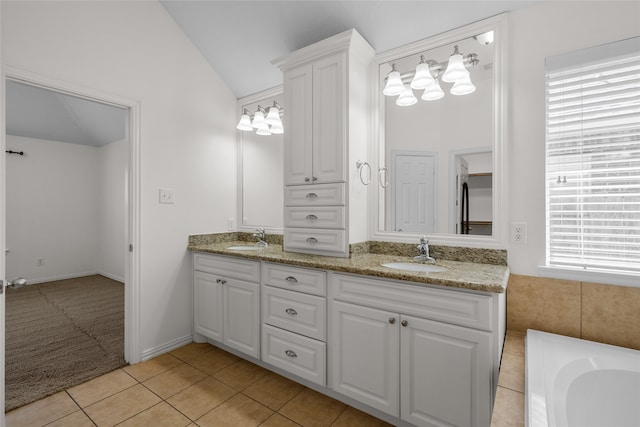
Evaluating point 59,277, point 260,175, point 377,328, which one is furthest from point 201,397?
point 59,277

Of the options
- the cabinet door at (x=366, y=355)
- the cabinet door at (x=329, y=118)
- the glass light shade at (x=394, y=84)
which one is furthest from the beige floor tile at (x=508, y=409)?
the glass light shade at (x=394, y=84)

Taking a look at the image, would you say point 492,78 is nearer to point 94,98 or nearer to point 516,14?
point 516,14

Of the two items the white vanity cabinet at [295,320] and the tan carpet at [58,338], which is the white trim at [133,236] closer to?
the tan carpet at [58,338]

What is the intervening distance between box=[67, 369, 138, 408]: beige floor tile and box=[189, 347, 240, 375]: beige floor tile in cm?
41

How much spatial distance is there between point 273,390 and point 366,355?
716mm

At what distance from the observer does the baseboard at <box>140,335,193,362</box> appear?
2.33 meters

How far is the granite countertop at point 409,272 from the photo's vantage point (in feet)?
Result: 4.46

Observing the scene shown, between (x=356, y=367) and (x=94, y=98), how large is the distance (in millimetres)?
2412

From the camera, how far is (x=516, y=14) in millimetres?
1717

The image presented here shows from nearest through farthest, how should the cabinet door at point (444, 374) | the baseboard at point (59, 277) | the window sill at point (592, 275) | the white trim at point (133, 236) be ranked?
the cabinet door at point (444, 374) < the window sill at point (592, 275) < the white trim at point (133, 236) < the baseboard at point (59, 277)

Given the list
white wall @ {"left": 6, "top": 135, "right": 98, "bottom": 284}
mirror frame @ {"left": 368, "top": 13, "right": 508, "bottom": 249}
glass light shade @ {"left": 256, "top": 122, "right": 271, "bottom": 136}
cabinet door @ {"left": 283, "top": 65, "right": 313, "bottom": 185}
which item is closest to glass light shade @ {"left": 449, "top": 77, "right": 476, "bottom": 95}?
mirror frame @ {"left": 368, "top": 13, "right": 508, "bottom": 249}

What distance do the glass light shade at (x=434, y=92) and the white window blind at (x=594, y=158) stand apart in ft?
1.83

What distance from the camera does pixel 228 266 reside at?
2.30 meters

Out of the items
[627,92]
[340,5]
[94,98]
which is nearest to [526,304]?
[627,92]
